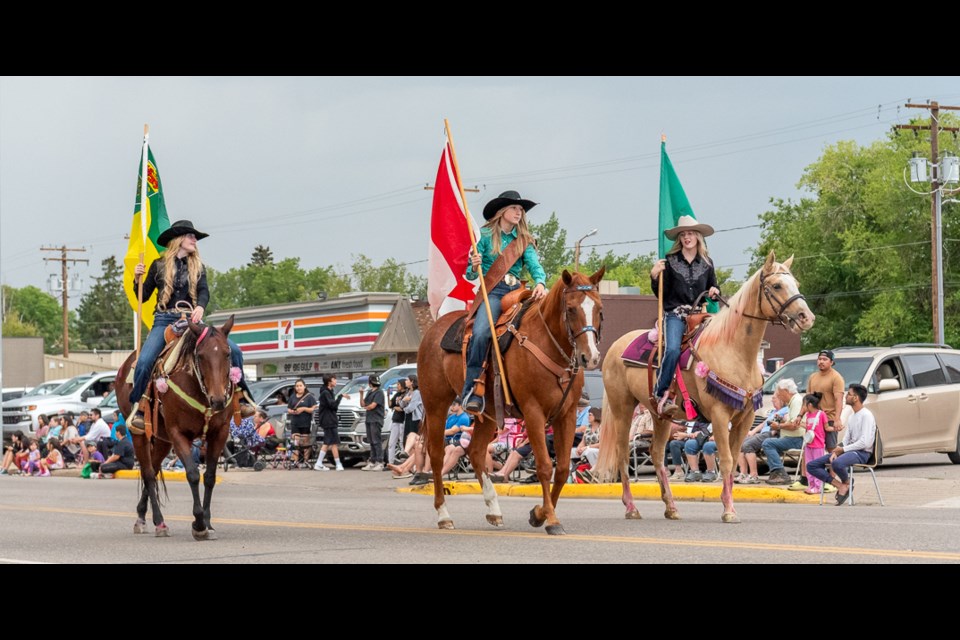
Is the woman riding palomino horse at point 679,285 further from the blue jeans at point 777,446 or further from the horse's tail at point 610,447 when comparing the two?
the blue jeans at point 777,446

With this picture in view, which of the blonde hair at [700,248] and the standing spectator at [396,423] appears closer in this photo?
the blonde hair at [700,248]

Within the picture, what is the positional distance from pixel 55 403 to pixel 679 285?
121 ft

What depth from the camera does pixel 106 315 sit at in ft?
587

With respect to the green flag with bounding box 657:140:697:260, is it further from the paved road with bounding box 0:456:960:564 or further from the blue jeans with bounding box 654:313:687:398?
the paved road with bounding box 0:456:960:564

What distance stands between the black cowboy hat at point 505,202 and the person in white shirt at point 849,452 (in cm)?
664

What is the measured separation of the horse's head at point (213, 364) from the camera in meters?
13.6

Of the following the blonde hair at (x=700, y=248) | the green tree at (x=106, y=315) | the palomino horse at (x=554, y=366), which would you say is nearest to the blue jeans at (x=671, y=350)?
the blonde hair at (x=700, y=248)

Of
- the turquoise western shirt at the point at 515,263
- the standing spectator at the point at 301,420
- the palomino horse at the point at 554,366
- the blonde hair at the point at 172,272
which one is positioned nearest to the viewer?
the palomino horse at the point at 554,366

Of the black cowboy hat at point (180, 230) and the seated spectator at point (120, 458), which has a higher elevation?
the black cowboy hat at point (180, 230)

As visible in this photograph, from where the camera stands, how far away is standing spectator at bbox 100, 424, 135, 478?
105 ft

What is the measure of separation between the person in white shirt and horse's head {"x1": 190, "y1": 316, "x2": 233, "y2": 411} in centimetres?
826

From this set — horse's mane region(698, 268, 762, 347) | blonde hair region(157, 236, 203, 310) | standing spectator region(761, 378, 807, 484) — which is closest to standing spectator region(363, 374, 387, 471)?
standing spectator region(761, 378, 807, 484)

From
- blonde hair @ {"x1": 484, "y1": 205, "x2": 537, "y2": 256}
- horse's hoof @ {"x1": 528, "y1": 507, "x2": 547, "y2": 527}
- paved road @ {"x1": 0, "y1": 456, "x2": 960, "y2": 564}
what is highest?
blonde hair @ {"x1": 484, "y1": 205, "x2": 537, "y2": 256}

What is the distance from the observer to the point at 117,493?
2434cm
